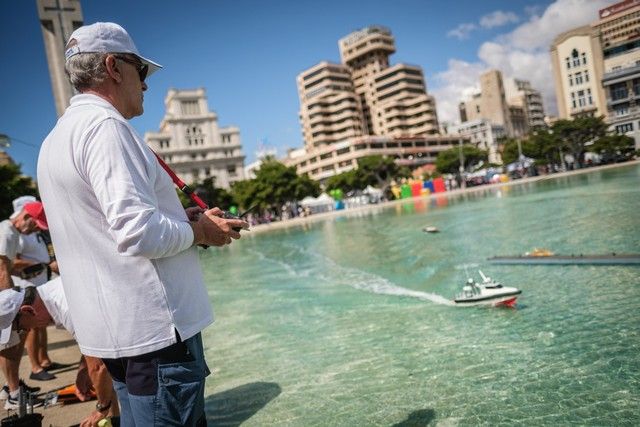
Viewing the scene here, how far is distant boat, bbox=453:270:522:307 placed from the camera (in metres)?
7.30

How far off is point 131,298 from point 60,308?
3155 mm

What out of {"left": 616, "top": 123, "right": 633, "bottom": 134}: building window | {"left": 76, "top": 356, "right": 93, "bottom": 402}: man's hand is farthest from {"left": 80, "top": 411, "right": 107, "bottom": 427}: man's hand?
{"left": 616, "top": 123, "right": 633, "bottom": 134}: building window

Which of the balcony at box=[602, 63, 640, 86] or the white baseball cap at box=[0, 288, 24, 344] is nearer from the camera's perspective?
the white baseball cap at box=[0, 288, 24, 344]

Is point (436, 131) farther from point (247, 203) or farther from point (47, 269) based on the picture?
point (47, 269)

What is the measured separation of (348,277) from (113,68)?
1074cm

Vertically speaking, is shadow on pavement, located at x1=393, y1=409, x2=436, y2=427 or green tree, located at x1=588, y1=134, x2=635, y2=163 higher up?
green tree, located at x1=588, y1=134, x2=635, y2=163

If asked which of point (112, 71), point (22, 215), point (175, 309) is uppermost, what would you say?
point (112, 71)

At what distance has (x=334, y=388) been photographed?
5035 millimetres

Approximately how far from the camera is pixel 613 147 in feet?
222

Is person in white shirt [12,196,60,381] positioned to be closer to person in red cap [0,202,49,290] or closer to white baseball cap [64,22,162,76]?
person in red cap [0,202,49,290]

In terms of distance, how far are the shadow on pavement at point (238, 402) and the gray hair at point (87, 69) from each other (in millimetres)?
3666

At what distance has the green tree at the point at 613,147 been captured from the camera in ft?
220

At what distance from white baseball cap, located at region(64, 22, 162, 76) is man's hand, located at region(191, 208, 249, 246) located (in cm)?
84

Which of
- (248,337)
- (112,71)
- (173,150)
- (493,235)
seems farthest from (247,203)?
(112,71)
